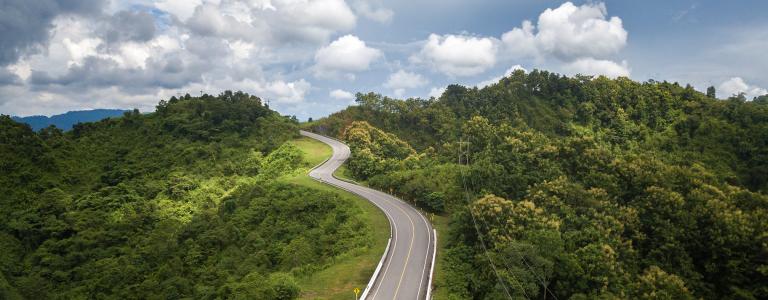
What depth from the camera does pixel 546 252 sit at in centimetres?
3481

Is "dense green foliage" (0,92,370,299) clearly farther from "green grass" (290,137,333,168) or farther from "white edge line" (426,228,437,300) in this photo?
"white edge line" (426,228,437,300)

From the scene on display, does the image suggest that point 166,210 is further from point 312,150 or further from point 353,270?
point 353,270

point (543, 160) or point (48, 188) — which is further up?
point (543, 160)

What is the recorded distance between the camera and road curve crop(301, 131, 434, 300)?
31141mm

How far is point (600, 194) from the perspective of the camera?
147 feet

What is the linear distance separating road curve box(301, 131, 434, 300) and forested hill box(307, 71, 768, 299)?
5.61ft

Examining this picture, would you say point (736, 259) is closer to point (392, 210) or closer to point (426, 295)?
point (426, 295)

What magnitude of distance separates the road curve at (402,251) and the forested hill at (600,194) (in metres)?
1.71

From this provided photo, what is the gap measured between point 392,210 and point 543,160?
748 inches

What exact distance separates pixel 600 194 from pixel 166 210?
52.8 m

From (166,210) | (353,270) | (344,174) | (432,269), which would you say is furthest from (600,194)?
(166,210)

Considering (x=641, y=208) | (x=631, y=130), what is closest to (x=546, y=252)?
(x=641, y=208)

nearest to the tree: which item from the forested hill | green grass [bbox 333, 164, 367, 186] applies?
the forested hill

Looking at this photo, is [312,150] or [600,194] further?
[312,150]
